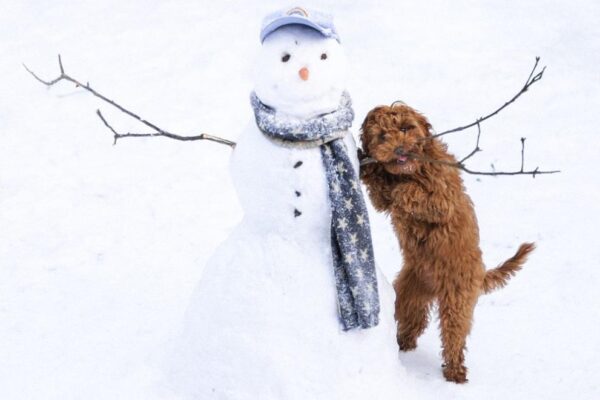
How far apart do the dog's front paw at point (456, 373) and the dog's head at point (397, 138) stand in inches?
35.7

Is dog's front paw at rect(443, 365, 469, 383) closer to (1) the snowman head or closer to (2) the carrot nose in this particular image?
(1) the snowman head

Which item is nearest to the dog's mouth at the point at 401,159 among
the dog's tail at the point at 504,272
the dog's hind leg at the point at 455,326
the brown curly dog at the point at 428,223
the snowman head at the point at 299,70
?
the brown curly dog at the point at 428,223

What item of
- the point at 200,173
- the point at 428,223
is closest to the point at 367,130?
the point at 428,223

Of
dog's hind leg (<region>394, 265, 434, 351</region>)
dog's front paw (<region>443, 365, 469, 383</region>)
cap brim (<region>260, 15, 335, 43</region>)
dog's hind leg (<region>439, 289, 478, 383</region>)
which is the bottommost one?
dog's front paw (<region>443, 365, 469, 383</region>)

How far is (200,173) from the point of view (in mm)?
4918

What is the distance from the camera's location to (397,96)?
5.56 m

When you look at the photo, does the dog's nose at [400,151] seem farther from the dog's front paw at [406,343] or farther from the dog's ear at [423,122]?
the dog's front paw at [406,343]

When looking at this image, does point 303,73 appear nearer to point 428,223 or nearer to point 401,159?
point 401,159

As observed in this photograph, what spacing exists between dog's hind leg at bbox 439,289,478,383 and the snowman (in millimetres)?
331

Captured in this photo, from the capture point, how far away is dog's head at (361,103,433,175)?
108 inches

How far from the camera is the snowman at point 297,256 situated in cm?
260

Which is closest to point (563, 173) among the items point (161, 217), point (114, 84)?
point (161, 217)

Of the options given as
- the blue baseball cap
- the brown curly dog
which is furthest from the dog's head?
the blue baseball cap

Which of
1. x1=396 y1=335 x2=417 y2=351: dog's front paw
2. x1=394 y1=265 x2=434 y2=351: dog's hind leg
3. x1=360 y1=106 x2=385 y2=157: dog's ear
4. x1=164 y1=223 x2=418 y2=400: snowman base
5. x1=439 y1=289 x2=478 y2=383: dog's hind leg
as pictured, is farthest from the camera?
x1=396 y1=335 x2=417 y2=351: dog's front paw
